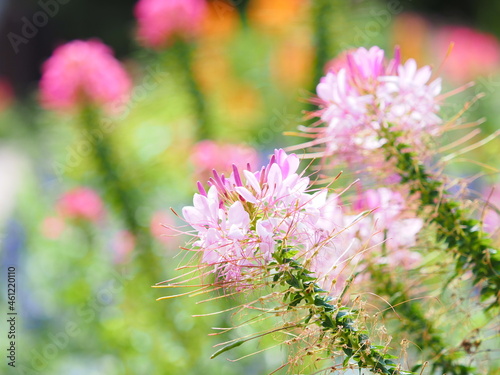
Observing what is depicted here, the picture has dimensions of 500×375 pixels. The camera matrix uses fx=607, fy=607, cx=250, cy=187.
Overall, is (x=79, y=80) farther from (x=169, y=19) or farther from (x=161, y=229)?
(x=161, y=229)

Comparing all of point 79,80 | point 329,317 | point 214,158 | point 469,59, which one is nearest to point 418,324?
point 329,317

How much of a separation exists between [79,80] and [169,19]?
0.53m

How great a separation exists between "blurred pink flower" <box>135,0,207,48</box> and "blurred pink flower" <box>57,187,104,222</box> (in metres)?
0.71

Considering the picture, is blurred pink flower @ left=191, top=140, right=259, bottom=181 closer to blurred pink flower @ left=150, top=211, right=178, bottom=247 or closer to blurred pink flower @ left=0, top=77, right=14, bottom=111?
blurred pink flower @ left=150, top=211, right=178, bottom=247

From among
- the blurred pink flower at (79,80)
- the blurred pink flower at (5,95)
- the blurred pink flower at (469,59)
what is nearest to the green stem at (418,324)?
the blurred pink flower at (79,80)

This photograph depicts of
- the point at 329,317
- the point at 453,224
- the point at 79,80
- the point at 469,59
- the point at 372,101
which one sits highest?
the point at 469,59

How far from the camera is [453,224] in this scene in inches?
34.0

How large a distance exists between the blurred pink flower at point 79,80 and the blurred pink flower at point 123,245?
1.62 feet

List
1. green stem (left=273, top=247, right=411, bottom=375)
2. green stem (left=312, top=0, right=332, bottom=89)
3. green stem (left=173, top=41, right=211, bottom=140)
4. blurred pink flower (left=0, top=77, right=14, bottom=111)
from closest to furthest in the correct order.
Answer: green stem (left=273, top=247, right=411, bottom=375)
green stem (left=312, top=0, right=332, bottom=89)
green stem (left=173, top=41, right=211, bottom=140)
blurred pink flower (left=0, top=77, right=14, bottom=111)

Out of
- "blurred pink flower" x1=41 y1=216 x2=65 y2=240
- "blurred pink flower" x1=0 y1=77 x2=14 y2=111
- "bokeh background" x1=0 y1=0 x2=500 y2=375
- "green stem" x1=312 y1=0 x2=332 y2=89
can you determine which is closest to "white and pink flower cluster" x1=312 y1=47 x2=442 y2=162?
"bokeh background" x1=0 y1=0 x2=500 y2=375

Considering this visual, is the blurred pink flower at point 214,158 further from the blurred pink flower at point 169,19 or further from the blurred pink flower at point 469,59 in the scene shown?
the blurred pink flower at point 469,59

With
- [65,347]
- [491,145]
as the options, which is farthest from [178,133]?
[491,145]

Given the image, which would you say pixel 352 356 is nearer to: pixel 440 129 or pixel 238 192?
pixel 238 192

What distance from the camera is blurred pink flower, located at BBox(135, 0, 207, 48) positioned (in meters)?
2.55
